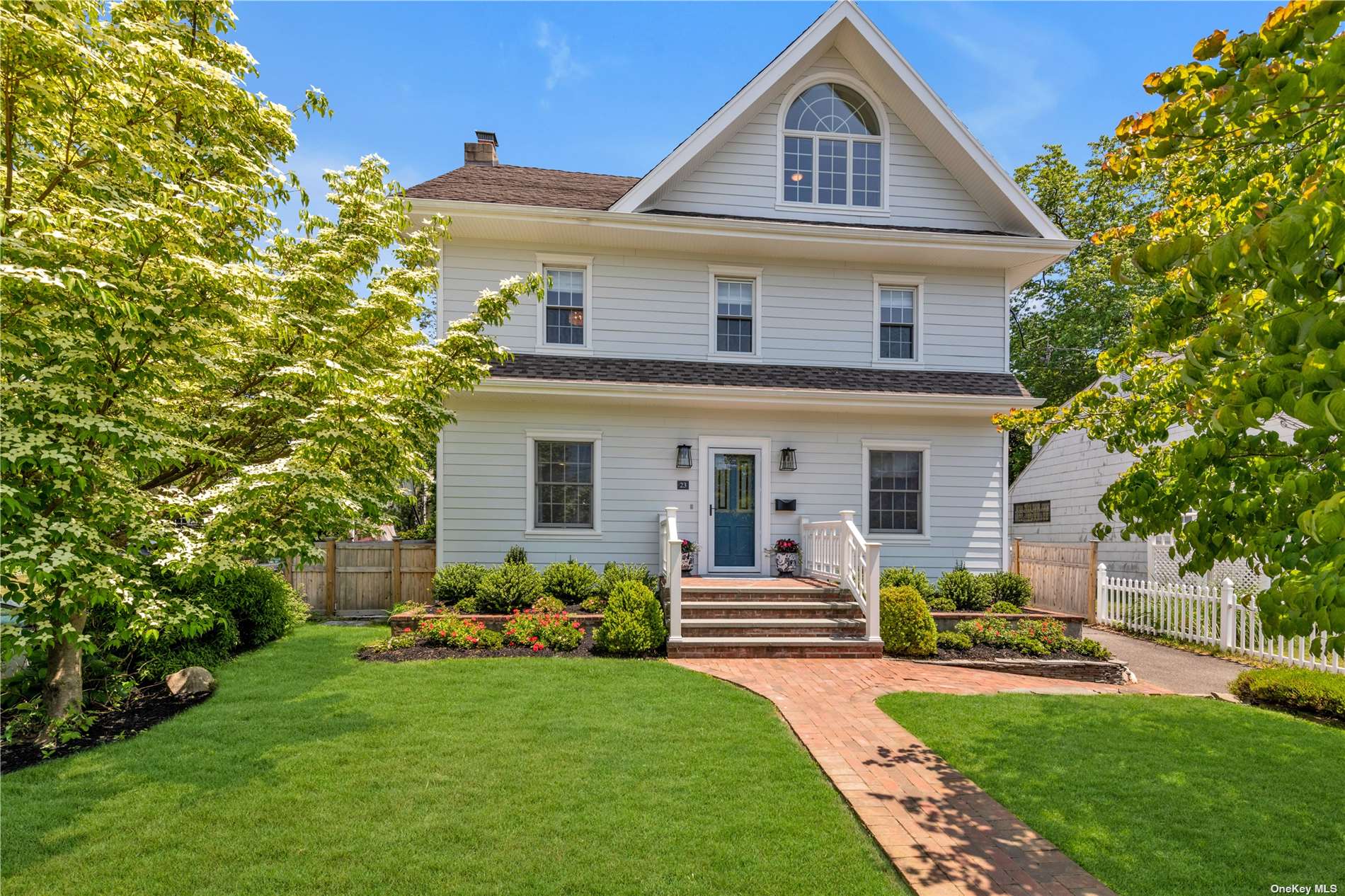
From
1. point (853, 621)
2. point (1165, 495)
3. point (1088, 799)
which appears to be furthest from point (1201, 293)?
point (853, 621)

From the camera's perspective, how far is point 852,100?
12.2 m

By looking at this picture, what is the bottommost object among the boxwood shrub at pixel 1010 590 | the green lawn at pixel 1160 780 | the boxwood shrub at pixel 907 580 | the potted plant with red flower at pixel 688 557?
the green lawn at pixel 1160 780

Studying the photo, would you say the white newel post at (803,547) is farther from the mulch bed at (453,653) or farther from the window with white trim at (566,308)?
the window with white trim at (566,308)

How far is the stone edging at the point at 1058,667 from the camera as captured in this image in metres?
8.50

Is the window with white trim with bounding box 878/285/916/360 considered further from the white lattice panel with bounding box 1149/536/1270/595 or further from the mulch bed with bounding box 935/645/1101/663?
the white lattice panel with bounding box 1149/536/1270/595

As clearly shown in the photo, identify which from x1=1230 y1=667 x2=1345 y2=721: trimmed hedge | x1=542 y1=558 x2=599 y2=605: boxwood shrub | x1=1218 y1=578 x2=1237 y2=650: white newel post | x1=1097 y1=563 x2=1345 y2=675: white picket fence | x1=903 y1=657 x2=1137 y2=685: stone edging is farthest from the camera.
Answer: x1=542 y1=558 x2=599 y2=605: boxwood shrub

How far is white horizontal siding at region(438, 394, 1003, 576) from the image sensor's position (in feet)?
36.2

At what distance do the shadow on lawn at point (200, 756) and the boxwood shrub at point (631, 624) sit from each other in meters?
3.35

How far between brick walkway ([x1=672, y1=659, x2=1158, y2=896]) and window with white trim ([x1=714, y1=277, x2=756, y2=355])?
244 inches

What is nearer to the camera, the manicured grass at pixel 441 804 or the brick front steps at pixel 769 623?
the manicured grass at pixel 441 804

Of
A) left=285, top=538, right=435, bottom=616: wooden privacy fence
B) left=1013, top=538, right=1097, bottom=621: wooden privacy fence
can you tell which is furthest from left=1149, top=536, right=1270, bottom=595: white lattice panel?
left=285, top=538, right=435, bottom=616: wooden privacy fence

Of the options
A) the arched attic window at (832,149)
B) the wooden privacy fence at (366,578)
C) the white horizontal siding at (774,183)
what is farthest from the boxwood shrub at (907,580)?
A: the wooden privacy fence at (366,578)

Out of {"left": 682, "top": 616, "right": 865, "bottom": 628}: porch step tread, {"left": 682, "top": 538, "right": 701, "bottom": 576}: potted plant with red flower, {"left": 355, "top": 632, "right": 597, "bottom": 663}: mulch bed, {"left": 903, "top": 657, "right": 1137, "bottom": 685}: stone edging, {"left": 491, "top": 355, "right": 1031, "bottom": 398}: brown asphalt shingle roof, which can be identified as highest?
{"left": 491, "top": 355, "right": 1031, "bottom": 398}: brown asphalt shingle roof

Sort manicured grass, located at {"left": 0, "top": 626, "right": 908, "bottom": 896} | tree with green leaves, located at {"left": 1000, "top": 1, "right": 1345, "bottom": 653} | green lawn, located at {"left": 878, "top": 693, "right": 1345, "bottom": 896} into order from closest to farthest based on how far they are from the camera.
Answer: tree with green leaves, located at {"left": 1000, "top": 1, "right": 1345, "bottom": 653}
manicured grass, located at {"left": 0, "top": 626, "right": 908, "bottom": 896}
green lawn, located at {"left": 878, "top": 693, "right": 1345, "bottom": 896}
